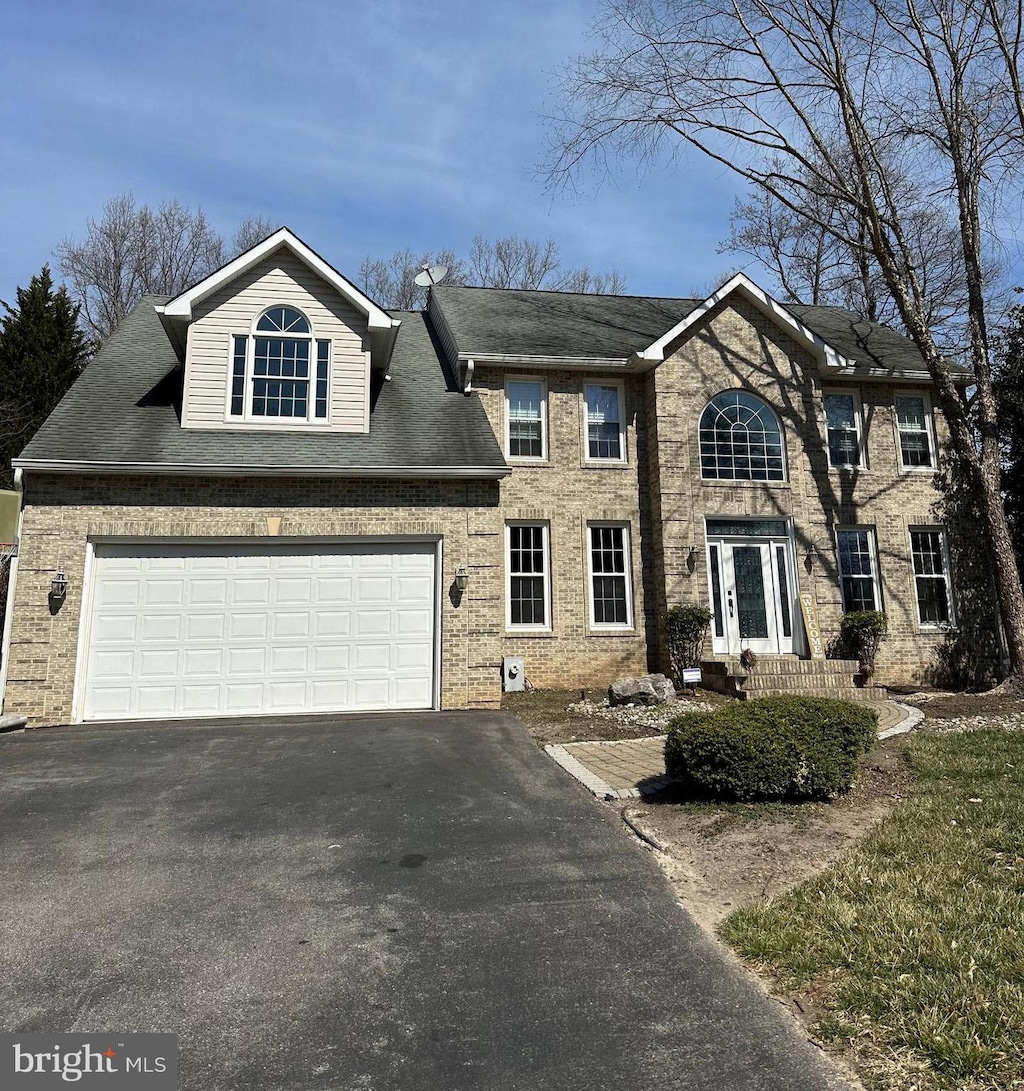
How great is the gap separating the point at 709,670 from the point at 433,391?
782cm

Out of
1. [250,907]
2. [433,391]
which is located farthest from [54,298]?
[250,907]

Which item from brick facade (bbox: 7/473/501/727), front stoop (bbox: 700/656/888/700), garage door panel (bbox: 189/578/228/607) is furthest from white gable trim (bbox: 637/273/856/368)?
garage door panel (bbox: 189/578/228/607)

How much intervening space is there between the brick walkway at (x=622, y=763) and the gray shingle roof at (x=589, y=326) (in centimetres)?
865

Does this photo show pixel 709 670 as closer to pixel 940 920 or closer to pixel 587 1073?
pixel 940 920

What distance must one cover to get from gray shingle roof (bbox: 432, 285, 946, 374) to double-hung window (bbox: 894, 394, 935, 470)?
0.77 m

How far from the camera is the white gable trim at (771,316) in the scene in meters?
14.6

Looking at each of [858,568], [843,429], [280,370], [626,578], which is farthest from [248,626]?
[843,429]

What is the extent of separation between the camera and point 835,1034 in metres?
2.92

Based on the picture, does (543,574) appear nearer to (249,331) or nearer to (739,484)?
(739,484)

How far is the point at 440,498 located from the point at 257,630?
141 inches

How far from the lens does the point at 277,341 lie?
1209cm

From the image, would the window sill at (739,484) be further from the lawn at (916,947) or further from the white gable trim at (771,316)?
the lawn at (916,947)

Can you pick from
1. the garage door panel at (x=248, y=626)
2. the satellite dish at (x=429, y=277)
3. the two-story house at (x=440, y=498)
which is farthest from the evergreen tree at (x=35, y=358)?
the garage door panel at (x=248, y=626)

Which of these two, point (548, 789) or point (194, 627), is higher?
point (194, 627)
